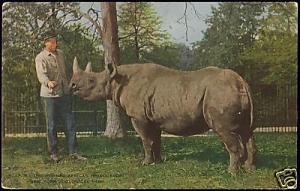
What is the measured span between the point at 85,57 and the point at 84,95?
0.22 meters

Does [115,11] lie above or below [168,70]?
above

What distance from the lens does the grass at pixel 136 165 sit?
306 cm

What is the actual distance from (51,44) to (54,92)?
0.27m

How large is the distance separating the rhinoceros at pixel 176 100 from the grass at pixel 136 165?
0.06 metres

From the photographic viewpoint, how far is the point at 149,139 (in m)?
3.13

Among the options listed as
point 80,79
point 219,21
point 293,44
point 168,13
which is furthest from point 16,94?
point 293,44

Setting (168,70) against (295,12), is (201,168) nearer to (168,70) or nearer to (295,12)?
(168,70)

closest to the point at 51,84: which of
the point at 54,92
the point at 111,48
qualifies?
the point at 54,92

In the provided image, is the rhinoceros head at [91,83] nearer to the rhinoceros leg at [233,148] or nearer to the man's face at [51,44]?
the man's face at [51,44]

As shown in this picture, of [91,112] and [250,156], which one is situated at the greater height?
[91,112]

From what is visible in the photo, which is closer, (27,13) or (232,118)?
(232,118)

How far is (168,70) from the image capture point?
3.12m

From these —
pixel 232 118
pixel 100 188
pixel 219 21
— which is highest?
pixel 219 21

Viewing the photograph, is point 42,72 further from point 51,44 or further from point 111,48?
point 111,48
